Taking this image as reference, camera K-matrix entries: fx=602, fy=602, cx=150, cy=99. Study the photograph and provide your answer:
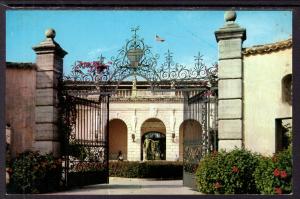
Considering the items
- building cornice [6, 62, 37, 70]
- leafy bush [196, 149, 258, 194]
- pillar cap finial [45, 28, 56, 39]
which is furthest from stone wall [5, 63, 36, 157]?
leafy bush [196, 149, 258, 194]

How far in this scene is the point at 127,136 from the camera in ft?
112

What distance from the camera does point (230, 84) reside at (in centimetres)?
1188

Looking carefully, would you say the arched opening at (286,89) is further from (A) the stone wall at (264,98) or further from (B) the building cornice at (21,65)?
(B) the building cornice at (21,65)

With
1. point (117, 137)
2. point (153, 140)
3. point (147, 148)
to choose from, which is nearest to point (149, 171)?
point (147, 148)

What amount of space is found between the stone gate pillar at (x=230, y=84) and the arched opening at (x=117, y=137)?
22.2 metres

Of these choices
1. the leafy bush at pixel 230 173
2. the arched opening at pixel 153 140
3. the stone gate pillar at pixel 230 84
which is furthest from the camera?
the arched opening at pixel 153 140

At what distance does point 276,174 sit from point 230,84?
2212 mm

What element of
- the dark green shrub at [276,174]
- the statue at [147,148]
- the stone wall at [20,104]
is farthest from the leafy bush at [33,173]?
the statue at [147,148]

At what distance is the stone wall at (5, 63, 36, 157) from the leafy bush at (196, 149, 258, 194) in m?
3.79

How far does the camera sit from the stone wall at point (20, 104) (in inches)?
481

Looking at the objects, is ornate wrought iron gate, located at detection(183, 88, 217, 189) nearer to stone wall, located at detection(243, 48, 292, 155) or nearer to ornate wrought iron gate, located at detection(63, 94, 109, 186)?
stone wall, located at detection(243, 48, 292, 155)

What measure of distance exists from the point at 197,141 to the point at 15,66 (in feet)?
14.2

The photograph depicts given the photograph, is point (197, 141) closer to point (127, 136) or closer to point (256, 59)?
point (256, 59)

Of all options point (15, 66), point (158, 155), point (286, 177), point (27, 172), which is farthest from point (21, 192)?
point (158, 155)
